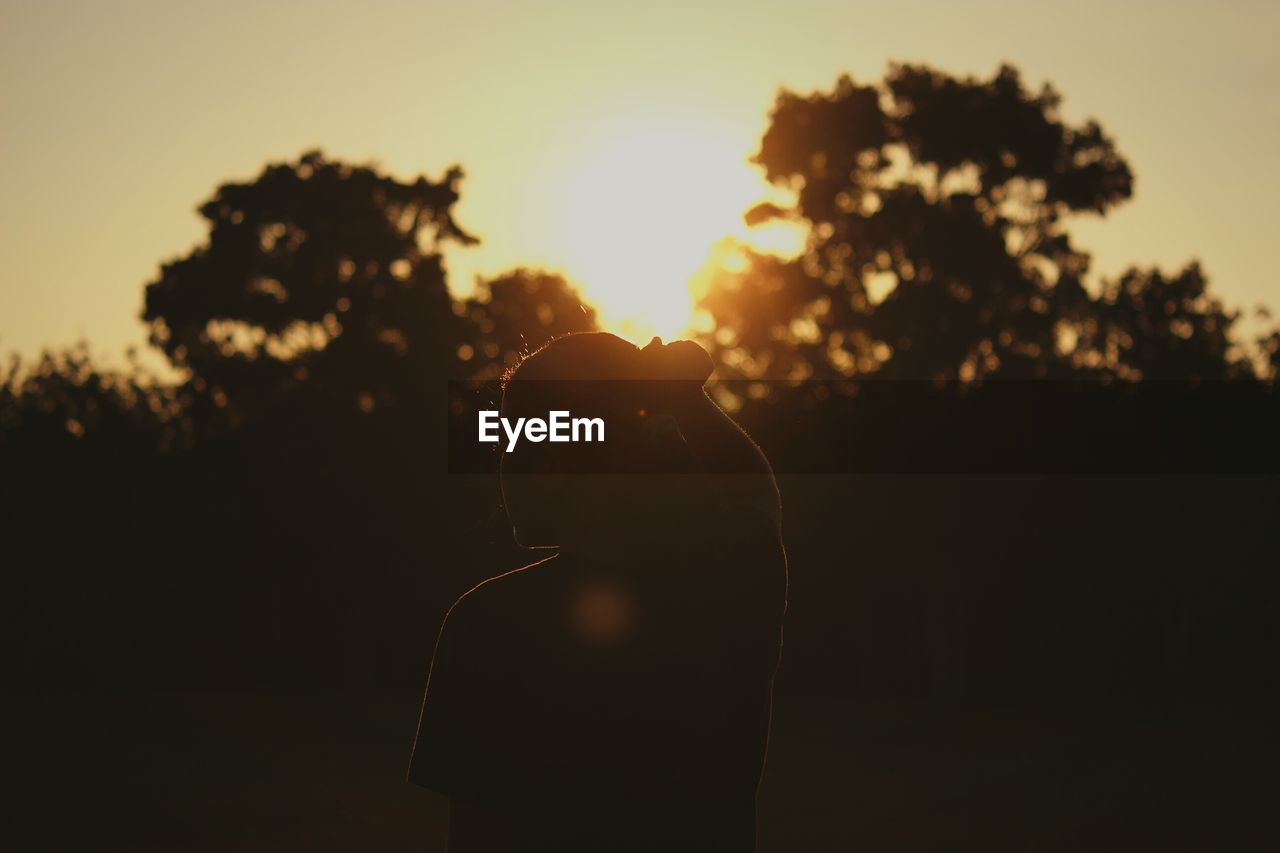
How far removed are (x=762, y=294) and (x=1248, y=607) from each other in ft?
40.5

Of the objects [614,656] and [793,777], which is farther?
[793,777]

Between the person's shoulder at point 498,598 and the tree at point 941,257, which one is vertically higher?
the tree at point 941,257

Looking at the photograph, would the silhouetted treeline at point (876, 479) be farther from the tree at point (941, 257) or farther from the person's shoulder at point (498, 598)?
the person's shoulder at point (498, 598)

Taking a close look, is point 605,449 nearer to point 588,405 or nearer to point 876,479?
point 588,405

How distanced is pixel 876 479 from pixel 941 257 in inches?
253

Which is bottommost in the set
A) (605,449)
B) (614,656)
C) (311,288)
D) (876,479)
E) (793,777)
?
(793,777)

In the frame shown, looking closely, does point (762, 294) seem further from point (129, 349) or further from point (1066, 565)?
point (129, 349)

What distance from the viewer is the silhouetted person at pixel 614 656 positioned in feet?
5.10

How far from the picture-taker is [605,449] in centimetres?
153

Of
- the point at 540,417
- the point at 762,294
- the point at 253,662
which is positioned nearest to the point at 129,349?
the point at 253,662

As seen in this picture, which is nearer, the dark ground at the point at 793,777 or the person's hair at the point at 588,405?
the person's hair at the point at 588,405

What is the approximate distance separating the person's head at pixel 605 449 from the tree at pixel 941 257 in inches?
1202
